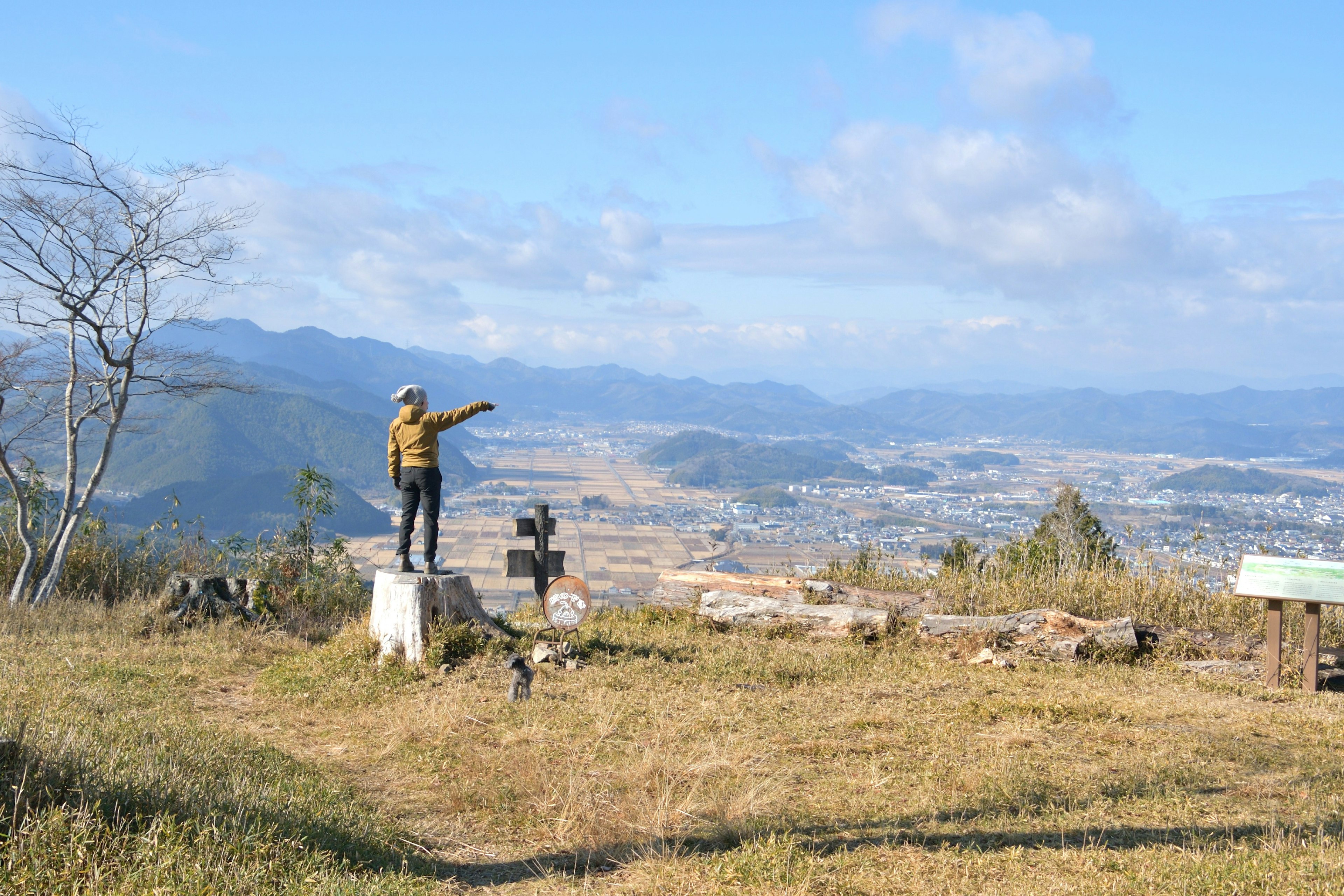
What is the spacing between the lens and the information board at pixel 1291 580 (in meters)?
7.95

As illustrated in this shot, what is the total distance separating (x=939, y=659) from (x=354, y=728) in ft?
20.2

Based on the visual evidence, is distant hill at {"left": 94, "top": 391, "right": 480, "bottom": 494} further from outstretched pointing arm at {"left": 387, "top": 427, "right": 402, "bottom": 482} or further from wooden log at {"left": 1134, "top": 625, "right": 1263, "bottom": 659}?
wooden log at {"left": 1134, "top": 625, "right": 1263, "bottom": 659}

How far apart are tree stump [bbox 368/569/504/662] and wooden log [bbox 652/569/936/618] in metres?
3.55

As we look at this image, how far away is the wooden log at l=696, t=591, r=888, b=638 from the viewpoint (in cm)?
1041

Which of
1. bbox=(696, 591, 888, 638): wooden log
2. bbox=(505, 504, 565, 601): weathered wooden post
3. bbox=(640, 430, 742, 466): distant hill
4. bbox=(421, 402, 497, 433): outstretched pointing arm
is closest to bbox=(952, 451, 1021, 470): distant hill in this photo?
bbox=(640, 430, 742, 466): distant hill

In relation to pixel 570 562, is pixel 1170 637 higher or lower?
higher

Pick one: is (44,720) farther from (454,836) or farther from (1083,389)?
(1083,389)

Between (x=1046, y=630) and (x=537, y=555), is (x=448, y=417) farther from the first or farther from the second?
(x=1046, y=630)

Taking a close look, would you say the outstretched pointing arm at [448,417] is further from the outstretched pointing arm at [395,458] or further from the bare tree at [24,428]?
the bare tree at [24,428]

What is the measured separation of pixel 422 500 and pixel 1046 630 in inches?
281

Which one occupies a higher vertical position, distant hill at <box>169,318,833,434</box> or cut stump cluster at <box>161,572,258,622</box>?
distant hill at <box>169,318,833,434</box>

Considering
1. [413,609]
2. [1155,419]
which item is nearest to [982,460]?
[1155,419]

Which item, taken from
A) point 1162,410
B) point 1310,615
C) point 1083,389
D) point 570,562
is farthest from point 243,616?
point 1083,389

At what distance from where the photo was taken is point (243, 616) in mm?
10281
